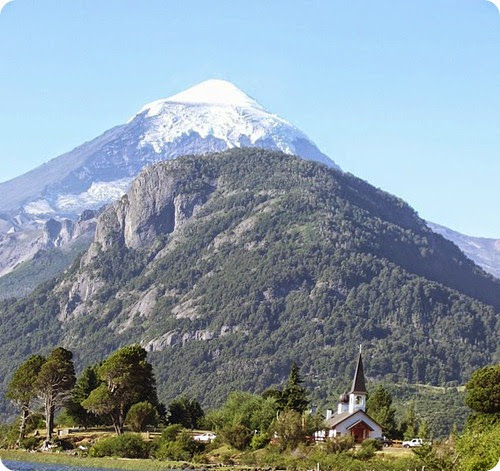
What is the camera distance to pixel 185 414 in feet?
402

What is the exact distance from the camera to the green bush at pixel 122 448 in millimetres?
96375

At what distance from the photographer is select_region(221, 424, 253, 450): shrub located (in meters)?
97.2

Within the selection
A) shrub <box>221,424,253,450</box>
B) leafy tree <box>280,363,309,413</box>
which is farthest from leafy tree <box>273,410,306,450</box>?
leafy tree <box>280,363,309,413</box>

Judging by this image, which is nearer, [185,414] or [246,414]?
[246,414]

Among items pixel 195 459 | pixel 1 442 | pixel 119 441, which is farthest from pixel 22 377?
pixel 195 459

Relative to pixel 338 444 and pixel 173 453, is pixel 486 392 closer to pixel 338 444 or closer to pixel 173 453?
pixel 338 444

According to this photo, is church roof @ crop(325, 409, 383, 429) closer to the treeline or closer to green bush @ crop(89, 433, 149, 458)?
the treeline

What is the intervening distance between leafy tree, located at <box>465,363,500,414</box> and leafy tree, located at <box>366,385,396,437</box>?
14918 mm

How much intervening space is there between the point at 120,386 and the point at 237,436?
17406 mm

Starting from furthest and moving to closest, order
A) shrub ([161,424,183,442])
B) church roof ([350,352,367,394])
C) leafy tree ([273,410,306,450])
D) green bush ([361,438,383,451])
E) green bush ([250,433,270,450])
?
church roof ([350,352,367,394]) < shrub ([161,424,183,442]) < green bush ([250,433,270,450]) < leafy tree ([273,410,306,450]) < green bush ([361,438,383,451])

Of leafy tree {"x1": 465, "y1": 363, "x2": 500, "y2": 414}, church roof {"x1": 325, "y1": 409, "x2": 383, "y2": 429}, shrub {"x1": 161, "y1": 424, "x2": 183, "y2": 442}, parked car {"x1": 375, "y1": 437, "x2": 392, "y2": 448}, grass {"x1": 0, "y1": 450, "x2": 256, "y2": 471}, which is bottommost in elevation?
grass {"x1": 0, "y1": 450, "x2": 256, "y2": 471}

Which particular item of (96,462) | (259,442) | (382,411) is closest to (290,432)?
(259,442)

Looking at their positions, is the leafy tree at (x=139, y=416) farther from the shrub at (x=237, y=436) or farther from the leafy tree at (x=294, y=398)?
the leafy tree at (x=294, y=398)

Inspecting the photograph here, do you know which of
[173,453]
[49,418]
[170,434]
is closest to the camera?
[173,453]
